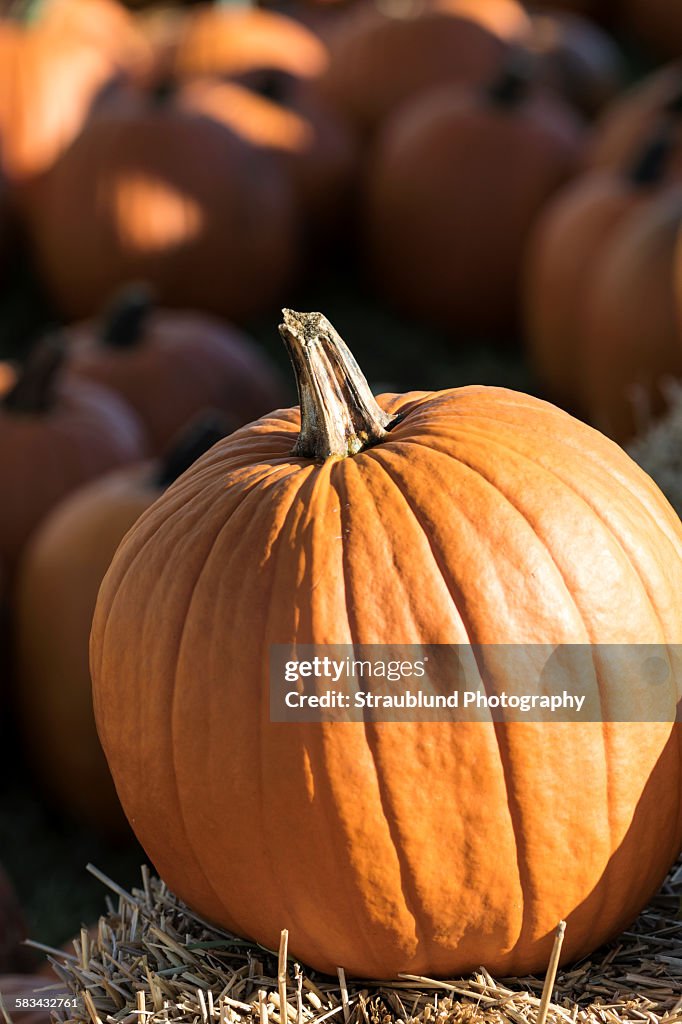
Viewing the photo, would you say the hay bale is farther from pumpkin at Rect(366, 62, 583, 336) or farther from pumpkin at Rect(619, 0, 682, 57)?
pumpkin at Rect(619, 0, 682, 57)

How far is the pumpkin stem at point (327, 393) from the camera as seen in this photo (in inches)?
61.8

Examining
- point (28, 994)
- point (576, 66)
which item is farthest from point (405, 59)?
point (28, 994)

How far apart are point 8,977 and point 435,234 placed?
3983mm

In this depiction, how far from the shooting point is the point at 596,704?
1.47m

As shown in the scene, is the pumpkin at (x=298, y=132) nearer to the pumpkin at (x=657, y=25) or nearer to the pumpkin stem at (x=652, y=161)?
the pumpkin stem at (x=652, y=161)

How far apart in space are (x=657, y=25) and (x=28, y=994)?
7713mm

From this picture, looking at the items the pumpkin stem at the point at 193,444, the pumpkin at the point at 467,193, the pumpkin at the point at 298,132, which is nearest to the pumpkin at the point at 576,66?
the pumpkin at the point at 467,193

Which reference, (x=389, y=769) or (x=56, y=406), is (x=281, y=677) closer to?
(x=389, y=769)

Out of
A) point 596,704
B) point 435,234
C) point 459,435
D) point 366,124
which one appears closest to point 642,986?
point 596,704

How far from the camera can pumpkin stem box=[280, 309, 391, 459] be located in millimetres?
1569

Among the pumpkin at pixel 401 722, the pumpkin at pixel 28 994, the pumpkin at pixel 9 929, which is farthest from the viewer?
the pumpkin at pixel 9 929

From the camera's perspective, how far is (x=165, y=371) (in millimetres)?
4324

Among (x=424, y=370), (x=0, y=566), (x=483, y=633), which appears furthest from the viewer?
(x=424, y=370)

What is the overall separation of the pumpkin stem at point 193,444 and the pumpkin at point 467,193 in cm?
257
